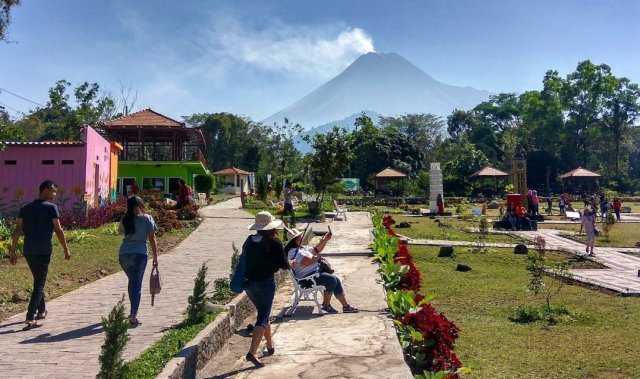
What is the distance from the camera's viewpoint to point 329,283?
21.7 feet

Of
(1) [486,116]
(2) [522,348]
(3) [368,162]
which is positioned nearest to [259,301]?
(2) [522,348]

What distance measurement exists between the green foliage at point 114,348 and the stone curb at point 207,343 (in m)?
0.60

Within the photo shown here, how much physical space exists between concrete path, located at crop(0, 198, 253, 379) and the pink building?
641 cm

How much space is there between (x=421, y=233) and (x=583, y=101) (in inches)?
1894

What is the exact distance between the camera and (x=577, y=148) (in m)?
57.3

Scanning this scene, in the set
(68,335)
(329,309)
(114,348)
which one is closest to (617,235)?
(329,309)

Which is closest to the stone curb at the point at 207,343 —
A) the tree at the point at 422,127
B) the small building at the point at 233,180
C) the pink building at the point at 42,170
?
the pink building at the point at 42,170

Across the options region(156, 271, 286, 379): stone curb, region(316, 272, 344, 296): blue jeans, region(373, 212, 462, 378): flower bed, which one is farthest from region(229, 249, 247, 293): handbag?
region(316, 272, 344, 296): blue jeans

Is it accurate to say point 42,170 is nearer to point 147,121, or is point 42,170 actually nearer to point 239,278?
point 239,278

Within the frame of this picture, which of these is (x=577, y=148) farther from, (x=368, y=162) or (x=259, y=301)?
(x=259, y=301)

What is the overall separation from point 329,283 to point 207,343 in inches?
84.6

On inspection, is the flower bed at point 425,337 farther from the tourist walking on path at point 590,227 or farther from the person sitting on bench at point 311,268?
→ the tourist walking on path at point 590,227

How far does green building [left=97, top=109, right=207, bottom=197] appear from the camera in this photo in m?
28.6

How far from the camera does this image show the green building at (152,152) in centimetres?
2864
